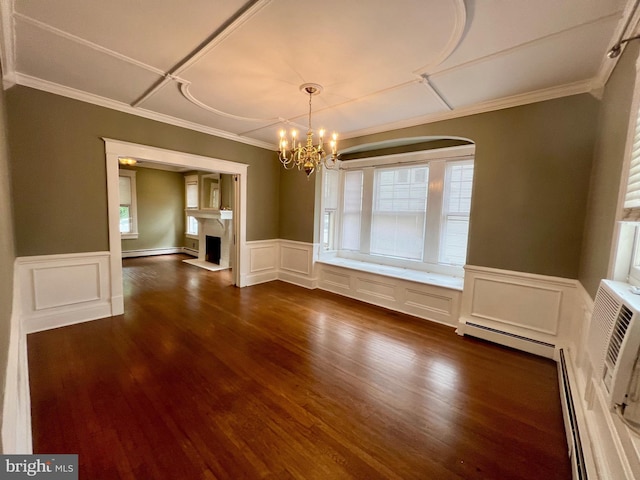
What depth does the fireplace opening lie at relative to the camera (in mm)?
6902

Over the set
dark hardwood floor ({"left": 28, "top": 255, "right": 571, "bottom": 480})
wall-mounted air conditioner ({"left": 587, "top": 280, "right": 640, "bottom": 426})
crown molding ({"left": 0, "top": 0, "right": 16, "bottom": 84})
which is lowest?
dark hardwood floor ({"left": 28, "top": 255, "right": 571, "bottom": 480})

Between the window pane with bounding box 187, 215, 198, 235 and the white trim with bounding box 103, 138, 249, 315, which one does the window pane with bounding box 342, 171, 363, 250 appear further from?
the window pane with bounding box 187, 215, 198, 235

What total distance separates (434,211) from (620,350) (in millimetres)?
3202

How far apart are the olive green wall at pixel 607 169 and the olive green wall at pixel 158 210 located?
30.0ft

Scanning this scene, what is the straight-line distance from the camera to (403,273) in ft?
13.2

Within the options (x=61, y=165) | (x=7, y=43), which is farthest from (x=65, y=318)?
(x=7, y=43)

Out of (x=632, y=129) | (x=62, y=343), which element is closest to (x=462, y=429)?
(x=632, y=129)

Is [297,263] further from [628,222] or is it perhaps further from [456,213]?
[628,222]

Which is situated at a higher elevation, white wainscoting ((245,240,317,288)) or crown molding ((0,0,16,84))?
crown molding ((0,0,16,84))

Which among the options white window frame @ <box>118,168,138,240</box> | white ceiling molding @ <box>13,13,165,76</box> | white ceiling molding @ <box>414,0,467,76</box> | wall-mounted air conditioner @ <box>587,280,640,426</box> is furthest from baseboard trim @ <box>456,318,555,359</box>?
white window frame @ <box>118,168,138,240</box>

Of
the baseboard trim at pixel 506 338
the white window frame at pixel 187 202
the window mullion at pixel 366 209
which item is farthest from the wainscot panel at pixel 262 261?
the white window frame at pixel 187 202

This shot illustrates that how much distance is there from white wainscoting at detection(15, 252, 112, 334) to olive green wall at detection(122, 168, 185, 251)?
190 inches

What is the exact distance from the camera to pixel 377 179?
4.76 metres

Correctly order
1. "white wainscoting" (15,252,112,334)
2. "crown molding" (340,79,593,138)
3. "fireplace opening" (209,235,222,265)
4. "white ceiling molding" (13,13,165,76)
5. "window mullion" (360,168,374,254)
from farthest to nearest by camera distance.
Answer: "fireplace opening" (209,235,222,265) → "window mullion" (360,168,374,254) → "white wainscoting" (15,252,112,334) → "crown molding" (340,79,593,138) → "white ceiling molding" (13,13,165,76)
